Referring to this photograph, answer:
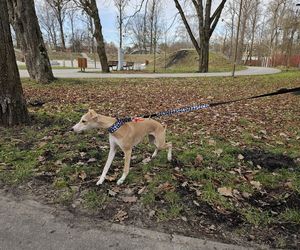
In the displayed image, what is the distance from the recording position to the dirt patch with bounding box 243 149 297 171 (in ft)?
15.3

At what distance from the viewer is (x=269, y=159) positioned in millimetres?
4875

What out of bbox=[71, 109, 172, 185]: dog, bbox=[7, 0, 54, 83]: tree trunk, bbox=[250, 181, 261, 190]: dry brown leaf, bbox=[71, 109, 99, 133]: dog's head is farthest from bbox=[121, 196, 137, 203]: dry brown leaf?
bbox=[7, 0, 54, 83]: tree trunk

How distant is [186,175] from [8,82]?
4.15m

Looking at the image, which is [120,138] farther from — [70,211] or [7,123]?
[7,123]

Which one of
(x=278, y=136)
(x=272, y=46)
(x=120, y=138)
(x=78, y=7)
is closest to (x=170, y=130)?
(x=278, y=136)

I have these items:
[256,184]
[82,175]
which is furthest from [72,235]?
[256,184]

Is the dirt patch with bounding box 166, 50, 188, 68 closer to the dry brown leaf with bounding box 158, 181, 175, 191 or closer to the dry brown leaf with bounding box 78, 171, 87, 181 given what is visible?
the dry brown leaf with bounding box 78, 171, 87, 181

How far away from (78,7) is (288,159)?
22.0 meters

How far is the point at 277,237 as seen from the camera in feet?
9.99

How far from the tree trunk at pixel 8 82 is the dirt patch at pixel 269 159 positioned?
476 cm

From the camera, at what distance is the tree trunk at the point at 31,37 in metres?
11.5

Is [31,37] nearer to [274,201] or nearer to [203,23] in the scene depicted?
[274,201]

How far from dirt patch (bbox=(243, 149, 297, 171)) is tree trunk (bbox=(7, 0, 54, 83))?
Result: 1025 cm

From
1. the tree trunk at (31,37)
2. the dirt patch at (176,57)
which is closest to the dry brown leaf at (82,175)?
the tree trunk at (31,37)
